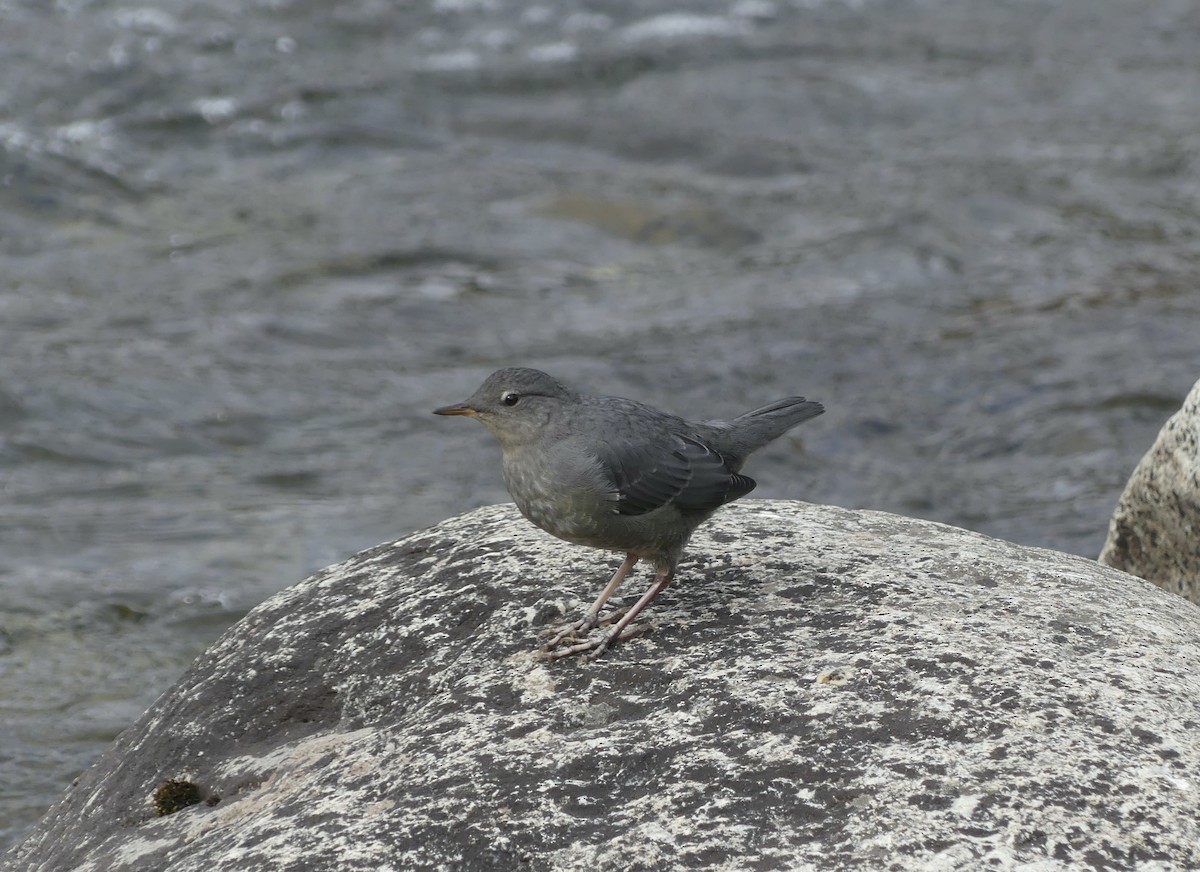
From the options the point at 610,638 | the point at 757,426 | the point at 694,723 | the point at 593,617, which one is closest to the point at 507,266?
the point at 757,426

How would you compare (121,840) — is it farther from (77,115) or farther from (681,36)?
(681,36)

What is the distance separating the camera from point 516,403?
362 centimetres

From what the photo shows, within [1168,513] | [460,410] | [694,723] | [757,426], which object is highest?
[460,410]

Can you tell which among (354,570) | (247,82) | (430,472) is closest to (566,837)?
(354,570)

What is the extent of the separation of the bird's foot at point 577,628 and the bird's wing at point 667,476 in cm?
26

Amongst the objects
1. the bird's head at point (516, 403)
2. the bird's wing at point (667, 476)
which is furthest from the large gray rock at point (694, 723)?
the bird's head at point (516, 403)

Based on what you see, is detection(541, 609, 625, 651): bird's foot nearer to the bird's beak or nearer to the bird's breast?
the bird's breast

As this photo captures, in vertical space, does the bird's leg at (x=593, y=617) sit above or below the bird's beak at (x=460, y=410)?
below

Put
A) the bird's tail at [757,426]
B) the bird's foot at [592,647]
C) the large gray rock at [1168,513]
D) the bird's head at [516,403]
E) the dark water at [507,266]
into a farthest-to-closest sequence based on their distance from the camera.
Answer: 1. the dark water at [507,266]
2. the large gray rock at [1168,513]
3. the bird's tail at [757,426]
4. the bird's head at [516,403]
5. the bird's foot at [592,647]

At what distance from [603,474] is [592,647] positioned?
1.46 feet

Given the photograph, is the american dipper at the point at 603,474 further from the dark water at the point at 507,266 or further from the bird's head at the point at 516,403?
the dark water at the point at 507,266

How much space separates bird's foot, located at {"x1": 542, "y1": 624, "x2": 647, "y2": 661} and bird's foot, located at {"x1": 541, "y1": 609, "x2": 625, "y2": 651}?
0.02 m

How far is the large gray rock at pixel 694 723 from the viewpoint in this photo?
2492 mm

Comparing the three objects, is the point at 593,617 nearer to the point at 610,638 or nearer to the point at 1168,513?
the point at 610,638
